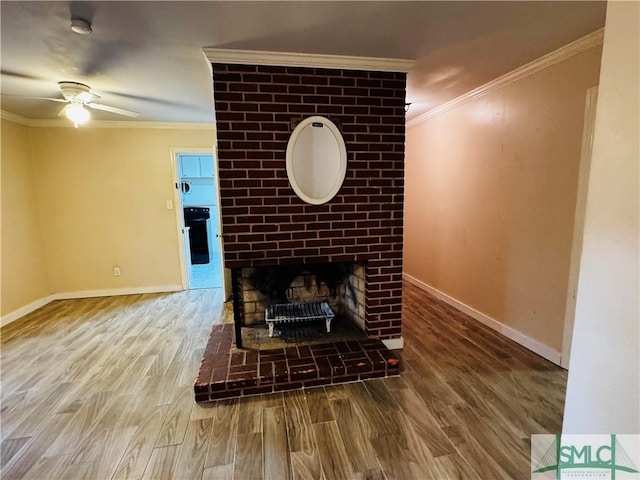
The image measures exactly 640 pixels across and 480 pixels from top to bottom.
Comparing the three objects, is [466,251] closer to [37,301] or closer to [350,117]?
[350,117]

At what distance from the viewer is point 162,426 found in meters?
1.87

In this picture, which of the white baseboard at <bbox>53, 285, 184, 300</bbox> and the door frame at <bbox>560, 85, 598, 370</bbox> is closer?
the door frame at <bbox>560, 85, 598, 370</bbox>

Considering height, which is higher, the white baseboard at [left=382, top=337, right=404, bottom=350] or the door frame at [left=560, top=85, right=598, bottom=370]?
the door frame at [left=560, top=85, right=598, bottom=370]

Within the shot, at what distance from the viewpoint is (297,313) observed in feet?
9.33

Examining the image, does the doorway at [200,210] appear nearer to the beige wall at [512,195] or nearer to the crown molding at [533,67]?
the beige wall at [512,195]

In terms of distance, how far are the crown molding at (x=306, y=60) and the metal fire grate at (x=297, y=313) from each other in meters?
1.94

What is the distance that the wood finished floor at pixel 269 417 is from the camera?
1.58 m

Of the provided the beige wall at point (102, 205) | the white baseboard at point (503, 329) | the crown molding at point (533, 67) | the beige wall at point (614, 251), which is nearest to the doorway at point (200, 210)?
the beige wall at point (102, 205)

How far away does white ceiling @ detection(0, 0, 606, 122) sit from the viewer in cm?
164

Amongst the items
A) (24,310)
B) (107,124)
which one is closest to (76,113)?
(107,124)

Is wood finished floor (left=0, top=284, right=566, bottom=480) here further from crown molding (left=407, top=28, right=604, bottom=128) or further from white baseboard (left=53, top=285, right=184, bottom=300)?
crown molding (left=407, top=28, right=604, bottom=128)

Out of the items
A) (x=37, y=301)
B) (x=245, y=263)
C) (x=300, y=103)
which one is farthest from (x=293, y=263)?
(x=37, y=301)

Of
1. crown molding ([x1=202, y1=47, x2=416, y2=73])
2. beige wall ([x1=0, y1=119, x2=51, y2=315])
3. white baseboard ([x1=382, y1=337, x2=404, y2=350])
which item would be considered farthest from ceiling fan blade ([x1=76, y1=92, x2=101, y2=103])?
white baseboard ([x1=382, y1=337, x2=404, y2=350])

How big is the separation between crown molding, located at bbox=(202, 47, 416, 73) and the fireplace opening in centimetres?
153
